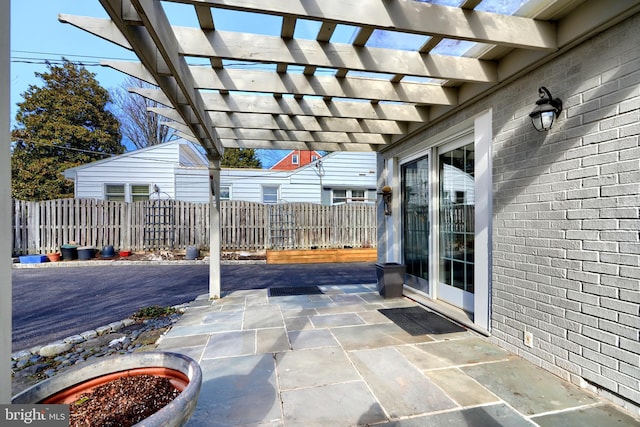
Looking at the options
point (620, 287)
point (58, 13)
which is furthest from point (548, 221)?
point (58, 13)

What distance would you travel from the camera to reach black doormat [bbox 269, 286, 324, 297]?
481cm

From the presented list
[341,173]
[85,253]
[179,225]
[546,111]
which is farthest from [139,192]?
[546,111]

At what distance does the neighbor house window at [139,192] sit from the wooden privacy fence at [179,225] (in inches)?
66.0

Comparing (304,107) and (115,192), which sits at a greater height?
(304,107)

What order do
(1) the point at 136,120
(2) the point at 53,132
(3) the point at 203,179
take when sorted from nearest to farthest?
1. (3) the point at 203,179
2. (2) the point at 53,132
3. (1) the point at 136,120

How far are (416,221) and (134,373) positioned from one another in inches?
160

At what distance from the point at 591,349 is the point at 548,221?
3.02ft

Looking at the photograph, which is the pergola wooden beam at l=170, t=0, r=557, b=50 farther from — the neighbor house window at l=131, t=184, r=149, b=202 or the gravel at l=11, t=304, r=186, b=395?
the neighbor house window at l=131, t=184, r=149, b=202

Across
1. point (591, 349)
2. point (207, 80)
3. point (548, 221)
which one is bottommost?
point (591, 349)

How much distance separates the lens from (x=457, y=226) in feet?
12.0

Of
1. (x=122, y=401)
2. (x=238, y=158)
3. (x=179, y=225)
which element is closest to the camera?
(x=122, y=401)

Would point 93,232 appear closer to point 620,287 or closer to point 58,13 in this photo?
point 58,13

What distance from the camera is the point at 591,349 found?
1.96 metres

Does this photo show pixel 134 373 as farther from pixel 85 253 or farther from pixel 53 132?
pixel 53 132
